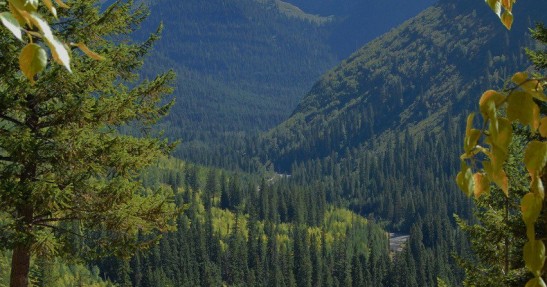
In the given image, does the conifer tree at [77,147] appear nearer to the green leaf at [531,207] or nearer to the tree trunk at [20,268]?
the tree trunk at [20,268]

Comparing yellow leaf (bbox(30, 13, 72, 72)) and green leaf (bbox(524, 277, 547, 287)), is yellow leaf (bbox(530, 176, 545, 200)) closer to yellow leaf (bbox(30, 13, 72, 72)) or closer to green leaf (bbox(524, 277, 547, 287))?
green leaf (bbox(524, 277, 547, 287))

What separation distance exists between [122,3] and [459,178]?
49.8 ft

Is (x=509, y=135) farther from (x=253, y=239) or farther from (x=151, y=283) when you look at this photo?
(x=253, y=239)

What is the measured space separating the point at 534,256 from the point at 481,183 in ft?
1.70

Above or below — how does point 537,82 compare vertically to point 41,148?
below

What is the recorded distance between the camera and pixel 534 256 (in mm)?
2035

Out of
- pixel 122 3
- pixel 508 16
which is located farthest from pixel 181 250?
pixel 508 16

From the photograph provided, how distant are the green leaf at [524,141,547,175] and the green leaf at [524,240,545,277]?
25cm

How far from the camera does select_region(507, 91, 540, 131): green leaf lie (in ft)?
6.77

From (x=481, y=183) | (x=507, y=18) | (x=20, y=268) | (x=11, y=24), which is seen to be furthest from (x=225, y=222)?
(x=11, y=24)

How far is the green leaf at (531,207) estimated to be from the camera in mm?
2062

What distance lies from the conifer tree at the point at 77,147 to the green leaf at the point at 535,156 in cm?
1187

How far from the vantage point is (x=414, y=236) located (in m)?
133

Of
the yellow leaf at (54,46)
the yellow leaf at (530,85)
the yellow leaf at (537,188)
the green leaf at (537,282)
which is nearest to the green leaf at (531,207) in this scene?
the yellow leaf at (537,188)
